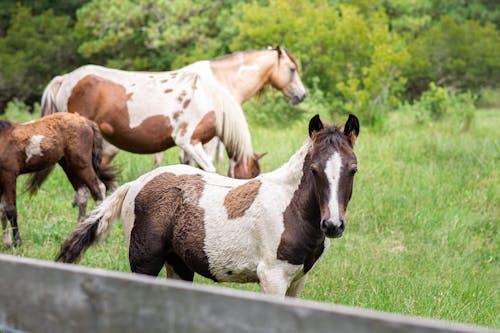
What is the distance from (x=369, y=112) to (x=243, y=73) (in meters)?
6.01

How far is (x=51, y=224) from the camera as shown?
6.63 metres

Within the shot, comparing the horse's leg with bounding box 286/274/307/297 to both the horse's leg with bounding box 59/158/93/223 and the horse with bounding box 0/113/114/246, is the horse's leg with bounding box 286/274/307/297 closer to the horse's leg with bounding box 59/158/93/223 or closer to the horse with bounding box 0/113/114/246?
the horse with bounding box 0/113/114/246

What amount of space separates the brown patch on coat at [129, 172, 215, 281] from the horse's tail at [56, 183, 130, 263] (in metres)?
0.20

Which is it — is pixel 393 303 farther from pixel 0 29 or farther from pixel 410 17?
pixel 0 29

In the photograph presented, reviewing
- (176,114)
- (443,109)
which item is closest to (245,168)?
(176,114)

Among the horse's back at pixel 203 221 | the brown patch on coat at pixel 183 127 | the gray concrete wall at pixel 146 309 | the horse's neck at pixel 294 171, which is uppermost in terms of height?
the gray concrete wall at pixel 146 309

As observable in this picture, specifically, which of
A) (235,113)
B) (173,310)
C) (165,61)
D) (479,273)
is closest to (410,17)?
(165,61)

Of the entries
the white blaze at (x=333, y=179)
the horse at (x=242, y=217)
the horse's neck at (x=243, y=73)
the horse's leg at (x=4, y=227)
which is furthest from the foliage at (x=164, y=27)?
the white blaze at (x=333, y=179)

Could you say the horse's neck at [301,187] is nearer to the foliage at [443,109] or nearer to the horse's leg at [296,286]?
the horse's leg at [296,286]

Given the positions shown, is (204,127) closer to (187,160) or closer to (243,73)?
(187,160)

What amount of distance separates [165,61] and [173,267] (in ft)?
70.9

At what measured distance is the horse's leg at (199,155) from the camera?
25.6 ft

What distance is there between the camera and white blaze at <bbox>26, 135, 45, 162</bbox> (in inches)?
251

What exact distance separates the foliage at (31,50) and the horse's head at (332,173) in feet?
75.7
